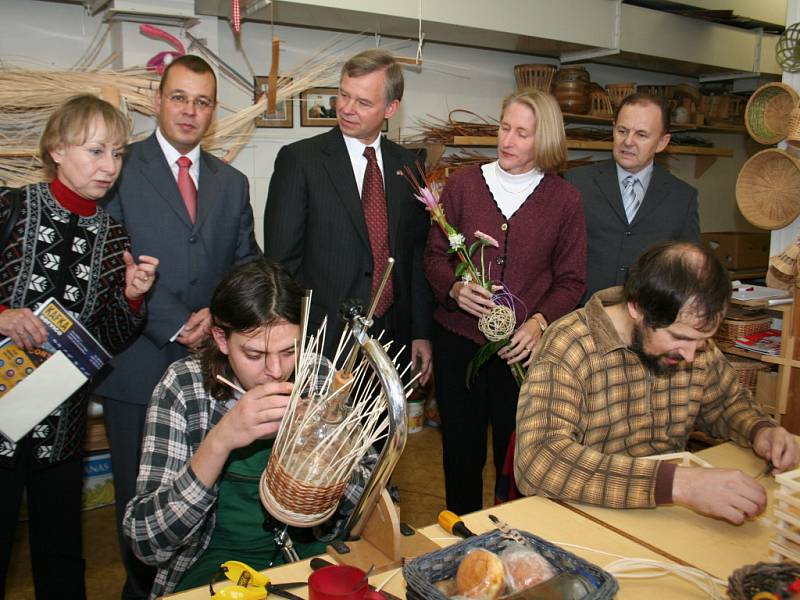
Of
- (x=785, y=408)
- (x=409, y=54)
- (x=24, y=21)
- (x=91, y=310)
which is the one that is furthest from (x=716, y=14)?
(x=91, y=310)

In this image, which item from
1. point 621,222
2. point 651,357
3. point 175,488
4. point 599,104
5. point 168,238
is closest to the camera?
point 175,488

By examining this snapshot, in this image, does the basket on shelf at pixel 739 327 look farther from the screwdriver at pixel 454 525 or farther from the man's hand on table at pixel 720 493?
the screwdriver at pixel 454 525

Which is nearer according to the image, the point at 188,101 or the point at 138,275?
the point at 138,275

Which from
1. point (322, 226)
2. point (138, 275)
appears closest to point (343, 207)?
point (322, 226)

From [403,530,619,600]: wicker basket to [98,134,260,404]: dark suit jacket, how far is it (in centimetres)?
156

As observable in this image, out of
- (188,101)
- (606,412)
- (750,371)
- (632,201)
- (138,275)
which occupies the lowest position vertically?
(750,371)

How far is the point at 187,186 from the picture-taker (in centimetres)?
265

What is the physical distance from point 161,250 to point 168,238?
5cm

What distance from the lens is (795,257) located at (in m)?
3.28

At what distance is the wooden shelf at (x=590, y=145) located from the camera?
450 cm

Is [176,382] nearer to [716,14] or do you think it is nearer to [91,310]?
[91,310]

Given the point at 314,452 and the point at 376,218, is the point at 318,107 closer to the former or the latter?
the point at 376,218

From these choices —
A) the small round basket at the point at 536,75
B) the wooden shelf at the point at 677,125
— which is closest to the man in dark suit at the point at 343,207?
the small round basket at the point at 536,75

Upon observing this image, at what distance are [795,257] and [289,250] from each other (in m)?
2.27
